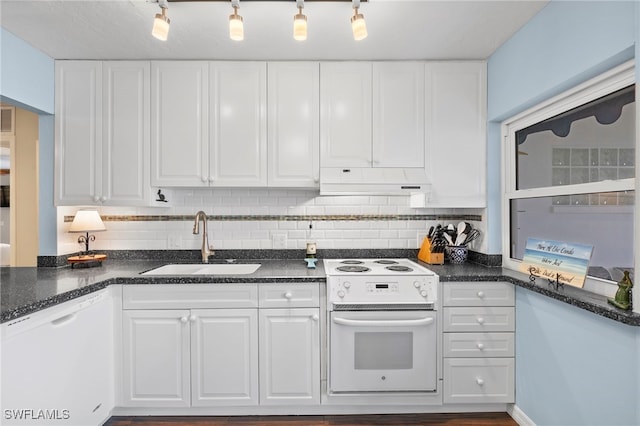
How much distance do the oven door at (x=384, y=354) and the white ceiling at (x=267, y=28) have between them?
1.75 meters

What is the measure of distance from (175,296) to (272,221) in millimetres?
966

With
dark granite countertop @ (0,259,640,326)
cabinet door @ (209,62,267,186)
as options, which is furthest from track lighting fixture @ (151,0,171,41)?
dark granite countertop @ (0,259,640,326)

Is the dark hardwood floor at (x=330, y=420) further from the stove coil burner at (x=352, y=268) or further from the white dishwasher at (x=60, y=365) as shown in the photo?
the stove coil burner at (x=352, y=268)

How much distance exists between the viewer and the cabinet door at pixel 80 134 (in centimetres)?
243

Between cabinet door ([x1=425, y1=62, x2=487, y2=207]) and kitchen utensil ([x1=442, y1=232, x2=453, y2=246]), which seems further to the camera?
kitchen utensil ([x1=442, y1=232, x2=453, y2=246])

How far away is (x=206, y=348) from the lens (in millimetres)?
2125

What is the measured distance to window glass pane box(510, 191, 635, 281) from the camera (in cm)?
158

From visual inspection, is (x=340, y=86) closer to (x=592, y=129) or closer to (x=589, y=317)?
(x=592, y=129)

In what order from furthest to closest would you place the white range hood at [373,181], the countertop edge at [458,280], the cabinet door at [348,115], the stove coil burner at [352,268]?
the cabinet door at [348,115], the white range hood at [373,181], the stove coil burner at [352,268], the countertop edge at [458,280]

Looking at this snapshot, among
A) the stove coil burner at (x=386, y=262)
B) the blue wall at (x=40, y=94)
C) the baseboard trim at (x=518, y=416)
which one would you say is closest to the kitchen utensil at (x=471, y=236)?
the stove coil burner at (x=386, y=262)

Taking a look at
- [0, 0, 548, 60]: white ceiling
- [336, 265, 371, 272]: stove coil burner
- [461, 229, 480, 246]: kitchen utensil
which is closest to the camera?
[0, 0, 548, 60]: white ceiling

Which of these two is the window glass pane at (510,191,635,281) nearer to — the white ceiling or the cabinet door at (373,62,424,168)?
the cabinet door at (373,62,424,168)

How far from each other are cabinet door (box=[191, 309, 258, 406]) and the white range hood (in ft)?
3.27

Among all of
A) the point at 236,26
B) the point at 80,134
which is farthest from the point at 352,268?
the point at 80,134
